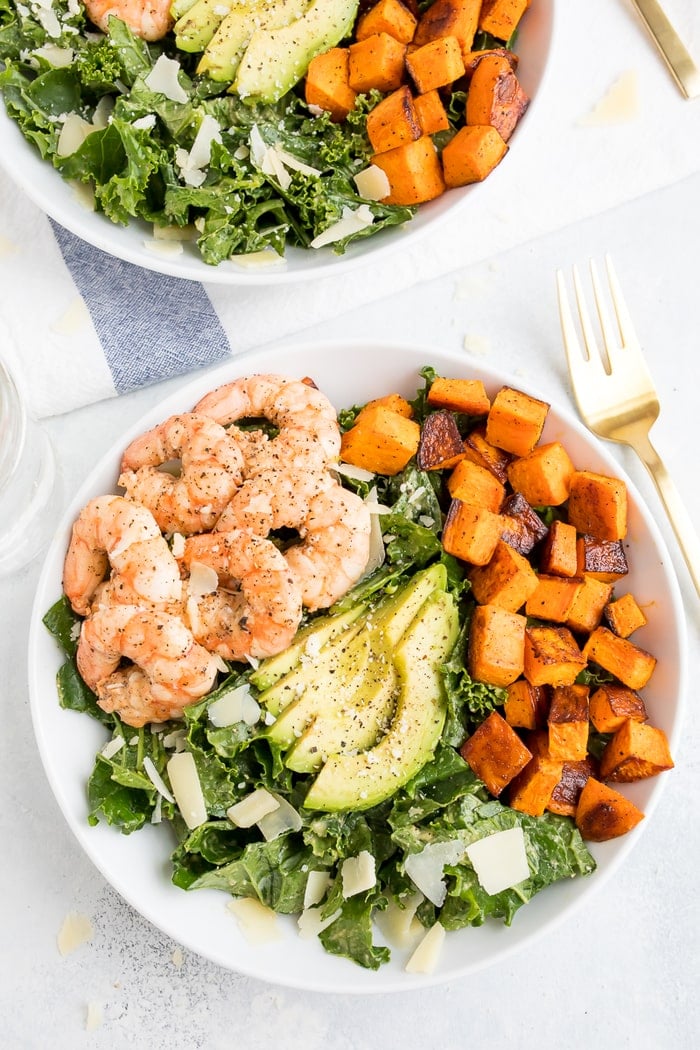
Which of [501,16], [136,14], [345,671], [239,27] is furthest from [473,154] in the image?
[345,671]

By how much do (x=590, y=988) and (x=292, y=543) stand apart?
52.3 inches

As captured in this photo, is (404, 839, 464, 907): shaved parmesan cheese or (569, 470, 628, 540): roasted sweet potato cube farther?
(569, 470, 628, 540): roasted sweet potato cube

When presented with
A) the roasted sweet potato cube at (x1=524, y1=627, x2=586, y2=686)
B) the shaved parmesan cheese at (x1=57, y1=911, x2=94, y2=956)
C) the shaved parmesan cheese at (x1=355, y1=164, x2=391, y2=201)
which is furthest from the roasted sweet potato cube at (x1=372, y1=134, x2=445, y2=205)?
the shaved parmesan cheese at (x1=57, y1=911, x2=94, y2=956)

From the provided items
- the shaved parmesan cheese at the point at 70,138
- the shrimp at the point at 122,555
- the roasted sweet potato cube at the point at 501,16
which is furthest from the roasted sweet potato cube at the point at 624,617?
the shaved parmesan cheese at the point at 70,138

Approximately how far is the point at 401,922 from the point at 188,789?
1.73ft

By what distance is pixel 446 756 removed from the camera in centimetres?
229

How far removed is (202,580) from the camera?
2.27m

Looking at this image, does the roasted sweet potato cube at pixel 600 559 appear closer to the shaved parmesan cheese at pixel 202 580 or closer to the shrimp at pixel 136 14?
the shaved parmesan cheese at pixel 202 580

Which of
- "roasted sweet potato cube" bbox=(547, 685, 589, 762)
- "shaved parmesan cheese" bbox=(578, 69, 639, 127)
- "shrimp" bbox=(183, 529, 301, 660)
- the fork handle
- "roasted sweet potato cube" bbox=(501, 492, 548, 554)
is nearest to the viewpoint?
"shrimp" bbox=(183, 529, 301, 660)

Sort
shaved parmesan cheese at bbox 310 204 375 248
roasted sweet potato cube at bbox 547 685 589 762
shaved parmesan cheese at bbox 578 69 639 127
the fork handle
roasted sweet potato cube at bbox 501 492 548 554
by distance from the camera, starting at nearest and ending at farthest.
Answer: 1. roasted sweet potato cube at bbox 547 685 589 762
2. roasted sweet potato cube at bbox 501 492 548 554
3. shaved parmesan cheese at bbox 310 204 375 248
4. the fork handle
5. shaved parmesan cheese at bbox 578 69 639 127

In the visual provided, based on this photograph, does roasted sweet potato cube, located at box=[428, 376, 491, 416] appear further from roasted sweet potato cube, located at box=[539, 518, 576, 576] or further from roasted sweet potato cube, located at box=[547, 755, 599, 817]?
roasted sweet potato cube, located at box=[547, 755, 599, 817]

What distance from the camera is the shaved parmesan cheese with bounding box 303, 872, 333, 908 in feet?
7.55

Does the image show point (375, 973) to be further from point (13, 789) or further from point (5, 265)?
point (5, 265)

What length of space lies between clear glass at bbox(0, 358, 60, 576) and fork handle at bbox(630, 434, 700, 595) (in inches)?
57.8
